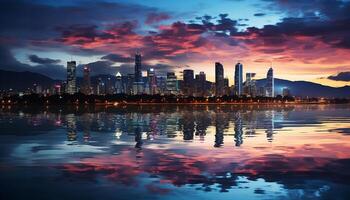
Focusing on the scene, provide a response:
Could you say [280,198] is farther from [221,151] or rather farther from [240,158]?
[221,151]

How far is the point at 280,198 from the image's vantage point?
1334 centimetres

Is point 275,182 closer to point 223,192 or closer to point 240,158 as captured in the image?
point 223,192

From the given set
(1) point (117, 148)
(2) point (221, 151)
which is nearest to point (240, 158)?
(2) point (221, 151)

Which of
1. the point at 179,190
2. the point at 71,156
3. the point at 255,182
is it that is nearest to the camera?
the point at 179,190

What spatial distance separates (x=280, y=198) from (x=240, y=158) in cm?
815

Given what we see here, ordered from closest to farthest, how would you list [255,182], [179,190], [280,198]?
1. [280,198]
2. [179,190]
3. [255,182]

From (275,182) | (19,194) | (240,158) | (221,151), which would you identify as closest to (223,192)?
(275,182)

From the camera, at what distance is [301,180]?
53.1ft

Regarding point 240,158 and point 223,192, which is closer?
point 223,192

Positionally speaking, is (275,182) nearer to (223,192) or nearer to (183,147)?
(223,192)

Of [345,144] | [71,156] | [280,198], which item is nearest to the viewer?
[280,198]

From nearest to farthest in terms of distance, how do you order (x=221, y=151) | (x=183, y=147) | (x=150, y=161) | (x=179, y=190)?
(x=179, y=190) < (x=150, y=161) < (x=221, y=151) < (x=183, y=147)

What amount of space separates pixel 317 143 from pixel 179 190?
16846 millimetres

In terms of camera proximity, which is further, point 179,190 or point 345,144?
point 345,144
